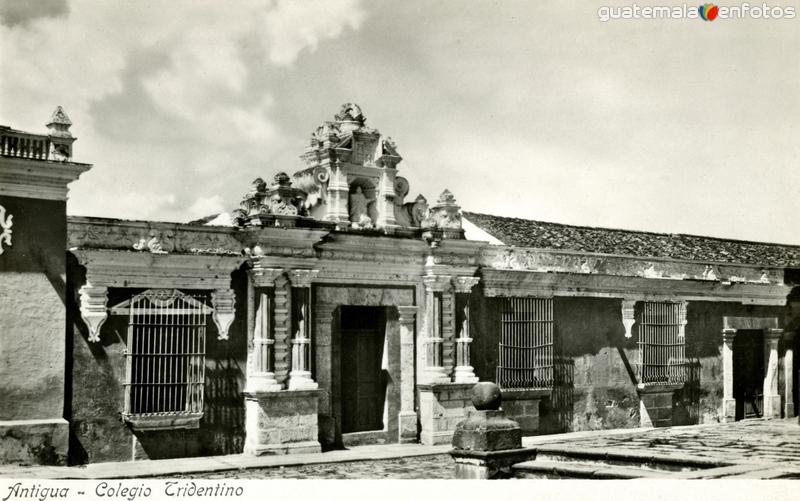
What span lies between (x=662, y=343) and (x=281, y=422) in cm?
Result: 880

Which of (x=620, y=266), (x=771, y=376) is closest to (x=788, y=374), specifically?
(x=771, y=376)

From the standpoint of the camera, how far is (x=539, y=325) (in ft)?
58.1

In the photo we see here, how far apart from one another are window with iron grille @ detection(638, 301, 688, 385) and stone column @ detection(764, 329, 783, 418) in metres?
2.61

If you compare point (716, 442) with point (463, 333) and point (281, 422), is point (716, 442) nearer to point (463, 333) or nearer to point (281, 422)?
point (463, 333)

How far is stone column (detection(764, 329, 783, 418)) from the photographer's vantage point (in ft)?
69.4

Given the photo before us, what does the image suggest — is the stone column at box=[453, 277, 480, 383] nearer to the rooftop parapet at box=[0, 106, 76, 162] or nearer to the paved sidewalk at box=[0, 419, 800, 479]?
the paved sidewalk at box=[0, 419, 800, 479]

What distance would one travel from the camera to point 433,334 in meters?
16.1

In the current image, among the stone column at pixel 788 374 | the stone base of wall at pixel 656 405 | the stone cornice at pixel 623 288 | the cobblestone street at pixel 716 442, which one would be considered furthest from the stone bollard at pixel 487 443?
the stone column at pixel 788 374

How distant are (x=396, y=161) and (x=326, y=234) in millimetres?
2050

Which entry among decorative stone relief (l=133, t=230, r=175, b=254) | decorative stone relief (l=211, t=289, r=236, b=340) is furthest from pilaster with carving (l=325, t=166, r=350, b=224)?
decorative stone relief (l=133, t=230, r=175, b=254)

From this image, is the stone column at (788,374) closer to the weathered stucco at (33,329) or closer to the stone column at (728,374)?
the stone column at (728,374)

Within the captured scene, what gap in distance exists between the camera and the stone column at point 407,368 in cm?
1605

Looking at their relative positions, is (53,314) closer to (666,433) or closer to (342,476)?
(342,476)
